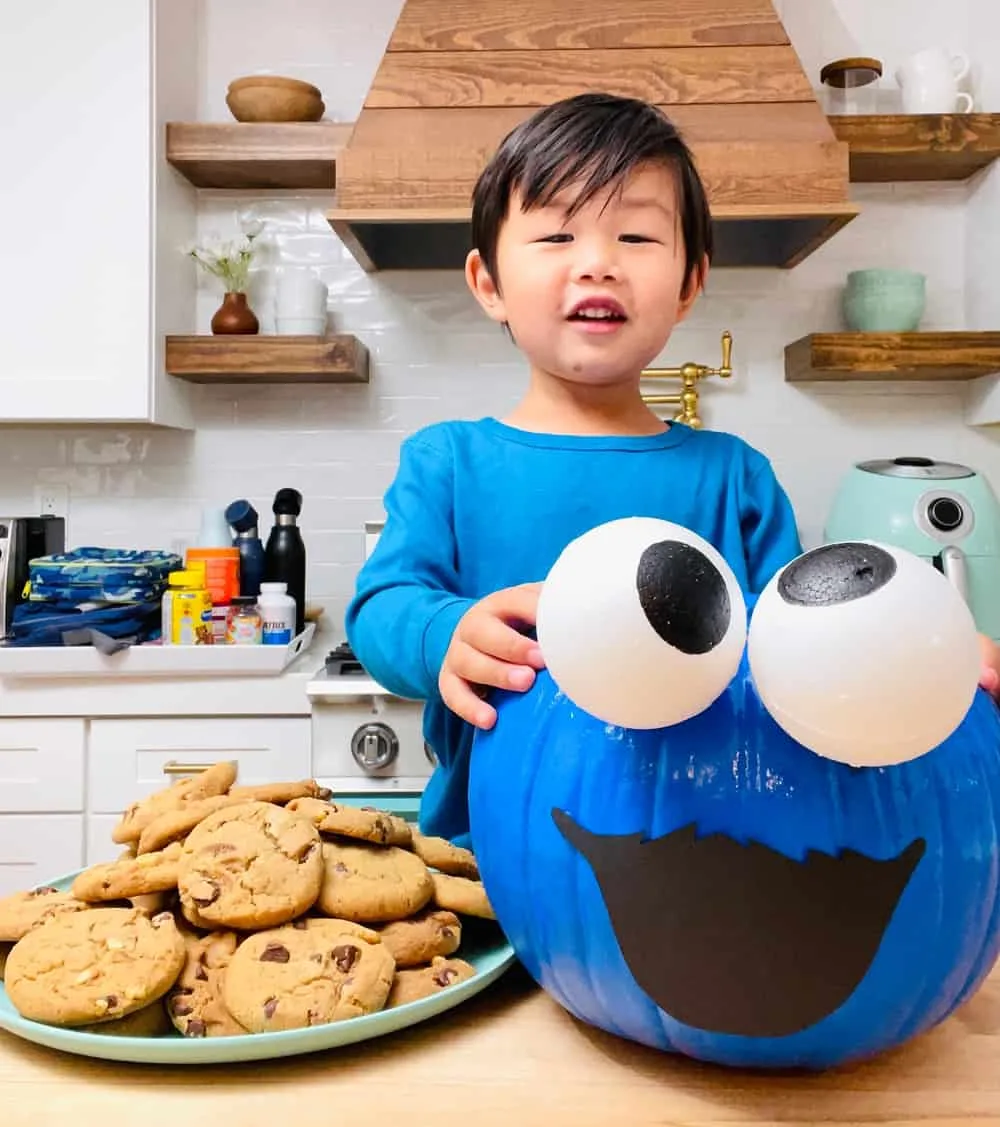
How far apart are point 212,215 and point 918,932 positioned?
8.04ft

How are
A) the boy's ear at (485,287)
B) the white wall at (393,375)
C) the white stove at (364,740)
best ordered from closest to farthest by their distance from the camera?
the boy's ear at (485,287) < the white stove at (364,740) < the white wall at (393,375)

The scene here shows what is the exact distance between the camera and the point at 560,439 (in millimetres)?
792

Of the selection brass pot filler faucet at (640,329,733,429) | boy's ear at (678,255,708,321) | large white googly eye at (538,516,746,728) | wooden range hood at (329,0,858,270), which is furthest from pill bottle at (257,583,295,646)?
large white googly eye at (538,516,746,728)

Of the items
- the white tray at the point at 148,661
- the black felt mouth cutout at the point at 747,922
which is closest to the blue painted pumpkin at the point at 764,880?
the black felt mouth cutout at the point at 747,922

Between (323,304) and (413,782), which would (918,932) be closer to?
(413,782)

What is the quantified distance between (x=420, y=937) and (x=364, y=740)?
4.56 feet

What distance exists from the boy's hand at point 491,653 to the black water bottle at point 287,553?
179cm

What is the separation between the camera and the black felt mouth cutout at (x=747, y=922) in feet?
1.29

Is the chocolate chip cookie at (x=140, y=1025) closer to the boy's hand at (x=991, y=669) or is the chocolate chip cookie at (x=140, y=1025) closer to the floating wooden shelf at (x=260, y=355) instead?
the boy's hand at (x=991, y=669)

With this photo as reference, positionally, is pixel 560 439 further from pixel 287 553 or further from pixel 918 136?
pixel 918 136

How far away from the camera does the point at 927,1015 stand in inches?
16.7

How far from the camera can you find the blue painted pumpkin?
0.39 m

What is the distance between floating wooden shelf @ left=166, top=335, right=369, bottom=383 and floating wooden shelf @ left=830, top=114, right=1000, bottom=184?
1.17 metres

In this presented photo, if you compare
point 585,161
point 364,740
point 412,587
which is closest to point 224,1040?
point 412,587
